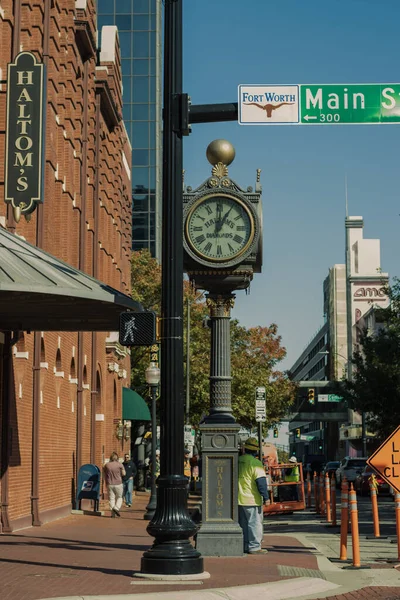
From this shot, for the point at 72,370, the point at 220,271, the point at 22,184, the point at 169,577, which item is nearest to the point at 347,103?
the point at 220,271

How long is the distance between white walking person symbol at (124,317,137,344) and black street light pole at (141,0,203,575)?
363mm

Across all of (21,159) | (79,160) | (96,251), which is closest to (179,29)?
(21,159)

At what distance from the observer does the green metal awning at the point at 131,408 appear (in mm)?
44812

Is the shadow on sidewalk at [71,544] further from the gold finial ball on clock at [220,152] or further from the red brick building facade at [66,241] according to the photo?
the gold finial ball on clock at [220,152]

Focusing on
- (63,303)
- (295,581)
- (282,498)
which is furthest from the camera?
(282,498)

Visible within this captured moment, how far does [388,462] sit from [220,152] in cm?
599

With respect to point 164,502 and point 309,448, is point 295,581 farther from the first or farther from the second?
point 309,448

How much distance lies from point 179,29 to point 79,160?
18659 millimetres

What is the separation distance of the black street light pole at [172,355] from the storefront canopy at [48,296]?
2861 millimetres

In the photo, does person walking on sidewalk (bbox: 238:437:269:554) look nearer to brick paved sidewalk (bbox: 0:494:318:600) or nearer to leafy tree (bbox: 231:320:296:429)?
brick paved sidewalk (bbox: 0:494:318:600)

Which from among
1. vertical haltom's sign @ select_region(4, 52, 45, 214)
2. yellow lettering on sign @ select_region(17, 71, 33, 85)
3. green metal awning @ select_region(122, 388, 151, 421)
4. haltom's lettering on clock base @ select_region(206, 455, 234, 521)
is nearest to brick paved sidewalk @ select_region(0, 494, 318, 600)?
haltom's lettering on clock base @ select_region(206, 455, 234, 521)

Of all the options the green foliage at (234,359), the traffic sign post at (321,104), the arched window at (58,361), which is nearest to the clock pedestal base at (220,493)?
the traffic sign post at (321,104)

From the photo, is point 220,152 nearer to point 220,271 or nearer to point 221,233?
point 221,233

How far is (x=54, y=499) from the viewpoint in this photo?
26.7 meters
